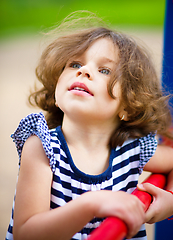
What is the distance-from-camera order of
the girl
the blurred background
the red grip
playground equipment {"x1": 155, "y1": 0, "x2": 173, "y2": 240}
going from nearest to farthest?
1. the red grip
2. the girl
3. playground equipment {"x1": 155, "y1": 0, "x2": 173, "y2": 240}
4. the blurred background

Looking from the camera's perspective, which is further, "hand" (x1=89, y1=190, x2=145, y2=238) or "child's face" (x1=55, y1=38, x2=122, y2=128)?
"child's face" (x1=55, y1=38, x2=122, y2=128)

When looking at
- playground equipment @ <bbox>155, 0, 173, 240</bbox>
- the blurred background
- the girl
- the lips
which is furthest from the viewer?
the blurred background

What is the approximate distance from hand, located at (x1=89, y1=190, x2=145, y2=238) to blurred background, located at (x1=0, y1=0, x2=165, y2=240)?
82 cm

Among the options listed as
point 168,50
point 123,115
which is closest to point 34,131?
point 123,115

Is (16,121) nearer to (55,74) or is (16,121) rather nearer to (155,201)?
(55,74)

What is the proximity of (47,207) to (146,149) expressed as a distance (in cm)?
28

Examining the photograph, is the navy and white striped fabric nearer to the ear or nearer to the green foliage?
the ear

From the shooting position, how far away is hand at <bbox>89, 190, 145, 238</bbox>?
302 mm

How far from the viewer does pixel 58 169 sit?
0.48m

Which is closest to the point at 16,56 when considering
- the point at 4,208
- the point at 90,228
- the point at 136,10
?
the point at 136,10

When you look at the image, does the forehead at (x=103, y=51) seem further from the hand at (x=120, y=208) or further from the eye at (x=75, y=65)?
the hand at (x=120, y=208)

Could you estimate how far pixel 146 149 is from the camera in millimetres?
600

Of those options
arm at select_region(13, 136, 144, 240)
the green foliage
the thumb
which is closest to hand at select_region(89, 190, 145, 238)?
arm at select_region(13, 136, 144, 240)

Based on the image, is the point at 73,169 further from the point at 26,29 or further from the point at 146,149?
the point at 26,29
